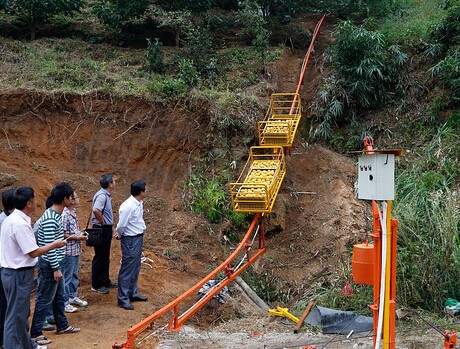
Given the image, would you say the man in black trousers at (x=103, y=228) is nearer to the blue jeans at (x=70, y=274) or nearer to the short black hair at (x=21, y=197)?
the blue jeans at (x=70, y=274)

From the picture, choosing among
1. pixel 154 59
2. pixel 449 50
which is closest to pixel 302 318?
pixel 154 59

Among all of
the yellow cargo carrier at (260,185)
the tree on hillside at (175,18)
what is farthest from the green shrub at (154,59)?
the yellow cargo carrier at (260,185)

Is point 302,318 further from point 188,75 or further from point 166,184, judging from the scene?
point 188,75

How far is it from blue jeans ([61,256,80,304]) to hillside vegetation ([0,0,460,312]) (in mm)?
3584

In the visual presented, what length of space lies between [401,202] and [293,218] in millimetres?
2242

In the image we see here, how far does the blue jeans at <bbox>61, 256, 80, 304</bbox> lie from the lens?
266 inches

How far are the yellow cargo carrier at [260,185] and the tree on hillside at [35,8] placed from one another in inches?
307

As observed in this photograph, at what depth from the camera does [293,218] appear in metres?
11.1

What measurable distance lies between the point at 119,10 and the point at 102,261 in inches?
389

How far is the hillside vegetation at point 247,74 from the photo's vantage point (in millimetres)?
11430

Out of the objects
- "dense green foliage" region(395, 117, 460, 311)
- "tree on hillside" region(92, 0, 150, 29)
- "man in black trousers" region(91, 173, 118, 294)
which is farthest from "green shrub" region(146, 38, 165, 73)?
"man in black trousers" region(91, 173, 118, 294)

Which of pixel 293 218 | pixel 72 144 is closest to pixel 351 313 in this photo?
pixel 293 218

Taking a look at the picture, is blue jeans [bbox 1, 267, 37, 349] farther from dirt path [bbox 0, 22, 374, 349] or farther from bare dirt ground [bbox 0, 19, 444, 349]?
dirt path [bbox 0, 22, 374, 349]

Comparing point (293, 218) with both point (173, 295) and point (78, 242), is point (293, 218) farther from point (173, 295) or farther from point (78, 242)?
point (78, 242)
